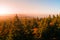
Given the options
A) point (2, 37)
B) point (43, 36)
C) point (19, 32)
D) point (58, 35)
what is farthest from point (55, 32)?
point (2, 37)

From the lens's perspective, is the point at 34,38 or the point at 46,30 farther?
the point at 46,30

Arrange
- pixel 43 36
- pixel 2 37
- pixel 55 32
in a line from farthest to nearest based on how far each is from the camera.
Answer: pixel 55 32, pixel 43 36, pixel 2 37

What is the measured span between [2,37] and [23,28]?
3.37m

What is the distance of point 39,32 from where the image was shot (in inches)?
973

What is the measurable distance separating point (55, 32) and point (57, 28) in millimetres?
1008

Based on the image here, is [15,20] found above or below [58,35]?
above

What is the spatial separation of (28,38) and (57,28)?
6.90 metres

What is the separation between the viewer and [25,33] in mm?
22656

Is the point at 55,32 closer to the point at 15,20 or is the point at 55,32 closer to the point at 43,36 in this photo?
the point at 43,36

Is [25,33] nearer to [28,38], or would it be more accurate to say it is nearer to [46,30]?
[28,38]

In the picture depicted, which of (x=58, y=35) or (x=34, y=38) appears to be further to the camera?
(x=58, y=35)

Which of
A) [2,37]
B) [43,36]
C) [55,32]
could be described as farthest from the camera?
[55,32]

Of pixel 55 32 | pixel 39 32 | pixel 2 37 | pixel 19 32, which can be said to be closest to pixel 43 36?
pixel 39 32

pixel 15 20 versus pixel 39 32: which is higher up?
pixel 15 20
